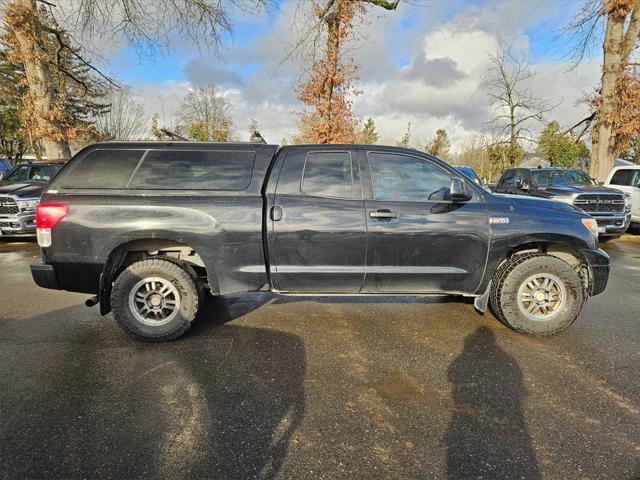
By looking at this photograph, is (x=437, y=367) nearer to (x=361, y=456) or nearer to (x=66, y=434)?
(x=361, y=456)

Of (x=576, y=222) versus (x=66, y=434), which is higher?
(x=576, y=222)

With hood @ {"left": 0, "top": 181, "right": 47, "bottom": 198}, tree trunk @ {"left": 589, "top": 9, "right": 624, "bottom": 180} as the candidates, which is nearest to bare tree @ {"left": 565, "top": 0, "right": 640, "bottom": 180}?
tree trunk @ {"left": 589, "top": 9, "right": 624, "bottom": 180}

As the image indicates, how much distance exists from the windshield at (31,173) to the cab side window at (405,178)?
975cm

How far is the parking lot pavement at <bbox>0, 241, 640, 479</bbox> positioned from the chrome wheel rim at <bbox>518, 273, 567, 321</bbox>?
292 mm

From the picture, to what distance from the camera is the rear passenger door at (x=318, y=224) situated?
365cm

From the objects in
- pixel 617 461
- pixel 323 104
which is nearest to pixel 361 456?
pixel 617 461

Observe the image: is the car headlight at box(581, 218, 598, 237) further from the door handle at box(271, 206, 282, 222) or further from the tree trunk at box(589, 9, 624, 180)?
the tree trunk at box(589, 9, 624, 180)

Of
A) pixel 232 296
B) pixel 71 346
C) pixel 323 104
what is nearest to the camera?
pixel 71 346

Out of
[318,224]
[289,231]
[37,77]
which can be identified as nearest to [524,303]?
[318,224]

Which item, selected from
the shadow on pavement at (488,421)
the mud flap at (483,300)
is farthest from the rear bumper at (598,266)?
the shadow on pavement at (488,421)

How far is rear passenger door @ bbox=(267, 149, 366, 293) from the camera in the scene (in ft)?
12.0

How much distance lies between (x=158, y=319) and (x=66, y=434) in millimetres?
1486

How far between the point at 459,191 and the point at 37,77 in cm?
1431

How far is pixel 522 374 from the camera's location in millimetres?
3117
